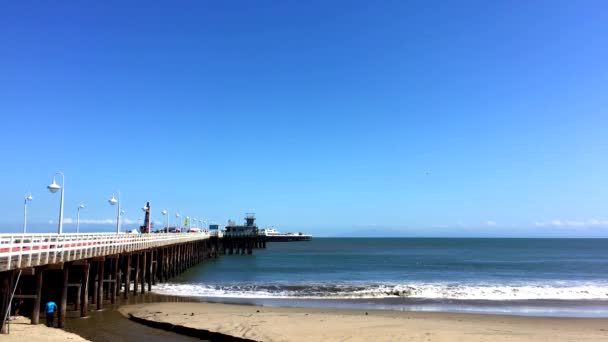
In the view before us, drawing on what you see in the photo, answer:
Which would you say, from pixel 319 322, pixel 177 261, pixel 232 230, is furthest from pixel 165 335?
pixel 232 230

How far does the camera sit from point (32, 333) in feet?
48.0

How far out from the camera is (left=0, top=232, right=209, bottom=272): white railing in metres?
14.3

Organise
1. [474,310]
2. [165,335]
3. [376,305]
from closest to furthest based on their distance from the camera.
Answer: [165,335], [474,310], [376,305]

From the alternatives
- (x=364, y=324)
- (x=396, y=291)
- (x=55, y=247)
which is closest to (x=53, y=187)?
(x=55, y=247)

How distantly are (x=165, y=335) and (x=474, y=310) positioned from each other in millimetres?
15315

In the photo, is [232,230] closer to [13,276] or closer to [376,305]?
[376,305]

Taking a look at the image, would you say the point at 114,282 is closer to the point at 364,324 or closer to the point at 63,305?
the point at 63,305

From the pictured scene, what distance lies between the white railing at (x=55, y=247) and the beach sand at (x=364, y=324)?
3.16 metres

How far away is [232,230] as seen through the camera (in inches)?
3964

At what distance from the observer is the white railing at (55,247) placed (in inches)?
561

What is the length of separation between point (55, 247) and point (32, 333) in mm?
3504

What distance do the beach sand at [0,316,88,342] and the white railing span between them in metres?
1.93

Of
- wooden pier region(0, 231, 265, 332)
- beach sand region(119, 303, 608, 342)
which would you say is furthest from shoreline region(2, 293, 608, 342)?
wooden pier region(0, 231, 265, 332)

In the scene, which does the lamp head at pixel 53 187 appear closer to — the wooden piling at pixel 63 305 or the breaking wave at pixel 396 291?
the wooden piling at pixel 63 305
